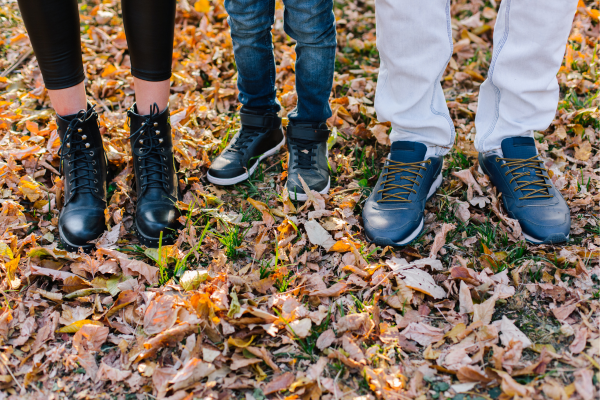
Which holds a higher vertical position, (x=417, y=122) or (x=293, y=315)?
(x=417, y=122)

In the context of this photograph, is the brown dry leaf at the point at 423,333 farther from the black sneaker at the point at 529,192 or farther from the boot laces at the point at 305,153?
the boot laces at the point at 305,153

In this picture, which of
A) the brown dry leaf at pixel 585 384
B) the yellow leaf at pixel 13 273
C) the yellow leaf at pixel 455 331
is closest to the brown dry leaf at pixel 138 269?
the yellow leaf at pixel 13 273

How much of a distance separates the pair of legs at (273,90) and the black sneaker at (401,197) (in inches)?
13.5

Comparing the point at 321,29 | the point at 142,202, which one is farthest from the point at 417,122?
the point at 142,202

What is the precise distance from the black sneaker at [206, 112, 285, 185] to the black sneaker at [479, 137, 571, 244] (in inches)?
46.1

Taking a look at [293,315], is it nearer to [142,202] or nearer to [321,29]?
[142,202]

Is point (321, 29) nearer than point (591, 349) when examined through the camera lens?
No

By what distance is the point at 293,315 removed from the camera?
1.64 meters

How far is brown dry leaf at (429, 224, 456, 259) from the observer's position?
1943 mm

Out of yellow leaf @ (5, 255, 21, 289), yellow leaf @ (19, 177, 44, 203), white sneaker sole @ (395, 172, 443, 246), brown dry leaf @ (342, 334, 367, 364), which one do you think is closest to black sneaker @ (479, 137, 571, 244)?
white sneaker sole @ (395, 172, 443, 246)

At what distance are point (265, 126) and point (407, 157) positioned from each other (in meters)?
0.81

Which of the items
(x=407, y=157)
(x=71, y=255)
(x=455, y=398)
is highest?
(x=407, y=157)

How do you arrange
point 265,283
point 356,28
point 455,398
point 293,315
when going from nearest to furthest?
1. point 455,398
2. point 293,315
3. point 265,283
4. point 356,28

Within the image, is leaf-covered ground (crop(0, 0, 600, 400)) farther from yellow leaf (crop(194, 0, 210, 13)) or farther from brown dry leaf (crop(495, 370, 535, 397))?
yellow leaf (crop(194, 0, 210, 13))
